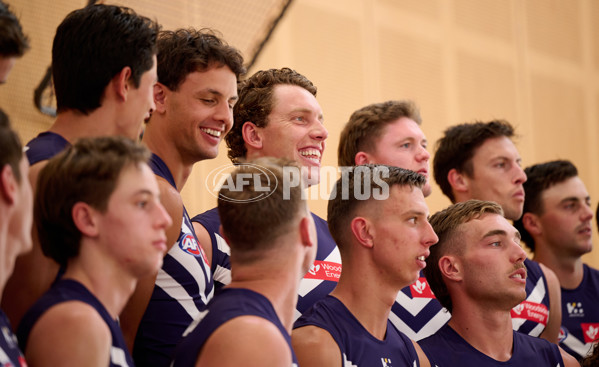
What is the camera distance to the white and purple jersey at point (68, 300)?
178cm

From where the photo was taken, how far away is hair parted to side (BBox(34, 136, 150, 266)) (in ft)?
6.27

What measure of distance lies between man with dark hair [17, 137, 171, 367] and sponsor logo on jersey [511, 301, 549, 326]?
2362 mm

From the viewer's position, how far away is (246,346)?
1.88 m

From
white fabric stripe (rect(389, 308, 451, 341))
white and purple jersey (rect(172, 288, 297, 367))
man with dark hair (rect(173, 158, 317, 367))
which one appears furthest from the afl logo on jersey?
white fabric stripe (rect(389, 308, 451, 341))

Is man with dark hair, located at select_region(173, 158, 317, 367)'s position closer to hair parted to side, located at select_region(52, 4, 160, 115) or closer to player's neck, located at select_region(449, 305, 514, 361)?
hair parted to side, located at select_region(52, 4, 160, 115)

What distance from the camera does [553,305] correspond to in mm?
3943

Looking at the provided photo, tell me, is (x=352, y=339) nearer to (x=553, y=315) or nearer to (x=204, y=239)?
(x=204, y=239)

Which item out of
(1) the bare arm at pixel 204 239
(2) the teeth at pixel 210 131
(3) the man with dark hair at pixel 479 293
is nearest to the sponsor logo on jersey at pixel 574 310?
(3) the man with dark hair at pixel 479 293

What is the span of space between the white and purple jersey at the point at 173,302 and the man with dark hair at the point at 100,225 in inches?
22.5

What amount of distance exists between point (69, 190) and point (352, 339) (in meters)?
1.20

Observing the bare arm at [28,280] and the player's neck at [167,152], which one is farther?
the player's neck at [167,152]

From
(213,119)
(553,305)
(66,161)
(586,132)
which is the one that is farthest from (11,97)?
(586,132)

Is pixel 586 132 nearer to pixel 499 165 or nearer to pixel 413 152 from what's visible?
pixel 499 165

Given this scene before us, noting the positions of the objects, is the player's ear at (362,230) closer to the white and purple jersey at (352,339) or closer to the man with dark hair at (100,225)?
the white and purple jersey at (352,339)
